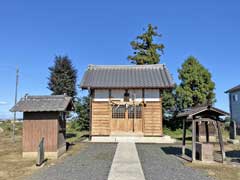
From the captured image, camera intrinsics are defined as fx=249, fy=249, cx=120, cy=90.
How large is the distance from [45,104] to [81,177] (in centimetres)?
535

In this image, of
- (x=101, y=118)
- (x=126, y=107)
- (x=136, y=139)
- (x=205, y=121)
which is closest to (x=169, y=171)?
(x=205, y=121)

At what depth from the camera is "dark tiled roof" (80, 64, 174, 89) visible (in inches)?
726

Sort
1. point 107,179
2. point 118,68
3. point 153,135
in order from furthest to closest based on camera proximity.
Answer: point 118,68, point 153,135, point 107,179

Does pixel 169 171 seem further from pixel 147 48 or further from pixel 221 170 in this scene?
pixel 147 48

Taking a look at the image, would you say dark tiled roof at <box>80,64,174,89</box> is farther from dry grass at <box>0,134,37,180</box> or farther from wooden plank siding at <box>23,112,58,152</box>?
dry grass at <box>0,134,37,180</box>

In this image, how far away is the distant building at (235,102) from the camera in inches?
1196

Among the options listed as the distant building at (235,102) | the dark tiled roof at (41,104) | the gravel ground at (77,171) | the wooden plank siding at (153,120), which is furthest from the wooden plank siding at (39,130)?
the distant building at (235,102)

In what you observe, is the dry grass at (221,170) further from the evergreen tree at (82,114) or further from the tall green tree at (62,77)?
the tall green tree at (62,77)

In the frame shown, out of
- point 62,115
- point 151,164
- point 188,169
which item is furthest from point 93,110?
point 188,169

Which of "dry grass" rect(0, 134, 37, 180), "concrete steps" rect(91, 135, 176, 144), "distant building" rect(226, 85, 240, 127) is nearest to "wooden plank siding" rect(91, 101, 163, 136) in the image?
"concrete steps" rect(91, 135, 176, 144)

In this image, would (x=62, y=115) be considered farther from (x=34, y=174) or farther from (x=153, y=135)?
(x=153, y=135)

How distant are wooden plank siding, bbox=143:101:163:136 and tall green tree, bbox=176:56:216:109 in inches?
363

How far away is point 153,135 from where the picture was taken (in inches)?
711

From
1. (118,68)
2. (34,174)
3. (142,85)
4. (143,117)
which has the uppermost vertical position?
(118,68)
